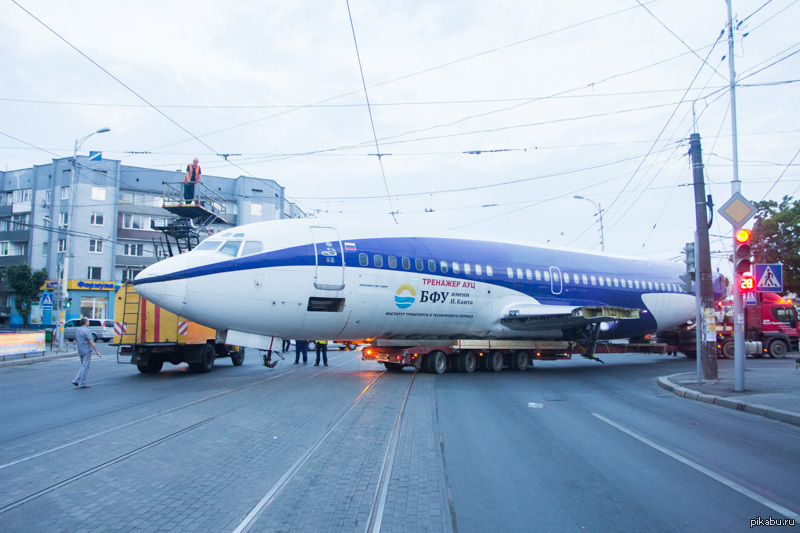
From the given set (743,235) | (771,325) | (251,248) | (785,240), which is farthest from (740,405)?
(785,240)

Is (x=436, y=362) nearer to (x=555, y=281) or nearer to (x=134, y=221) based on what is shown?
(x=555, y=281)

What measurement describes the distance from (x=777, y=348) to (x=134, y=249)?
53.5 metres

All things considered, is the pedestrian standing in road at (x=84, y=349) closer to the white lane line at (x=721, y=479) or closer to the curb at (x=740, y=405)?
the white lane line at (x=721, y=479)

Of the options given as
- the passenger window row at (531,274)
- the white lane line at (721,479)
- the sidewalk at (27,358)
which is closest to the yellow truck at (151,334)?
the passenger window row at (531,274)

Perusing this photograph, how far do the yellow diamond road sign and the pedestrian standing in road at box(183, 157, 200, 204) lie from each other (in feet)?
72.5

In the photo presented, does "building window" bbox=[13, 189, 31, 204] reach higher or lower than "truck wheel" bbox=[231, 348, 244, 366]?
higher

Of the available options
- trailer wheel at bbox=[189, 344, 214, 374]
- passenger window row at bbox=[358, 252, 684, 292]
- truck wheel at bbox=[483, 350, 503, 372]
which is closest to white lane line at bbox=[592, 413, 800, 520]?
passenger window row at bbox=[358, 252, 684, 292]

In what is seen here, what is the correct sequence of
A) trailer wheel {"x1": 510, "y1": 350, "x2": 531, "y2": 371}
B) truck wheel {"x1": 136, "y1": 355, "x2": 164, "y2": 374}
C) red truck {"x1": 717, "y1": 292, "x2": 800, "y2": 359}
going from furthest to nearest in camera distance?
red truck {"x1": 717, "y1": 292, "x2": 800, "y2": 359} < trailer wheel {"x1": 510, "y1": 350, "x2": 531, "y2": 371} < truck wheel {"x1": 136, "y1": 355, "x2": 164, "y2": 374}

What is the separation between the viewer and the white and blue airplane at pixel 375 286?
13406 millimetres

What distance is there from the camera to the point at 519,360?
20.2 metres

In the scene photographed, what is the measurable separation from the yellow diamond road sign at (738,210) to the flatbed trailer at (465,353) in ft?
26.1

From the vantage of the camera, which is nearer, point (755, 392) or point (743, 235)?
point (755, 392)

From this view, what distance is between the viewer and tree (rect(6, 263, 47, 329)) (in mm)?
48062

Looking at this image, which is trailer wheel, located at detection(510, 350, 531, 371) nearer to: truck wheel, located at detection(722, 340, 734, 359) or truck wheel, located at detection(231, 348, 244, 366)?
truck wheel, located at detection(231, 348, 244, 366)
